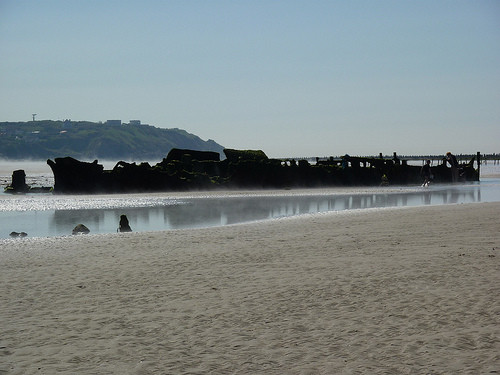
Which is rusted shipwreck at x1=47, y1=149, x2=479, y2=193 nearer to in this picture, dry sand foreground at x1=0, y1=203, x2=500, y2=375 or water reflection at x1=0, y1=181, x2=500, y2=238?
water reflection at x1=0, y1=181, x2=500, y2=238

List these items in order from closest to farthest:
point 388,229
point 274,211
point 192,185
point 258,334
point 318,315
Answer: point 258,334
point 318,315
point 388,229
point 274,211
point 192,185

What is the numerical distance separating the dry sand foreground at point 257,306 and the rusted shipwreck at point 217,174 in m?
24.1

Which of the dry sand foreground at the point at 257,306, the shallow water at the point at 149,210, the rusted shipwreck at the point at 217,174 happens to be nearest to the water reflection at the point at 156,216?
the shallow water at the point at 149,210

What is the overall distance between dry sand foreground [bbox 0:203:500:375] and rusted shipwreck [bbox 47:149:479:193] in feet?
79.1

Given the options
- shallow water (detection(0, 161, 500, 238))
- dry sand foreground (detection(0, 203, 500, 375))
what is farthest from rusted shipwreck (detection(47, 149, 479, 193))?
dry sand foreground (detection(0, 203, 500, 375))

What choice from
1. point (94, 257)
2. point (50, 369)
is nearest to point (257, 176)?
point (94, 257)

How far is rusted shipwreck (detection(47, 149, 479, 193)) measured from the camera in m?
35.5

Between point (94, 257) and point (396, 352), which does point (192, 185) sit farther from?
point (396, 352)

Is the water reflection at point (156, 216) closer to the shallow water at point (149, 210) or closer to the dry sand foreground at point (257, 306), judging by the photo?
the shallow water at point (149, 210)

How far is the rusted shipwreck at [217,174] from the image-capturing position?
35500 mm

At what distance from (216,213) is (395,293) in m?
15.1

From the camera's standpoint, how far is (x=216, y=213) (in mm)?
21875

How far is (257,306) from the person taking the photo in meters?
6.71

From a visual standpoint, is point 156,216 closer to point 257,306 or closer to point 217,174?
point 257,306
